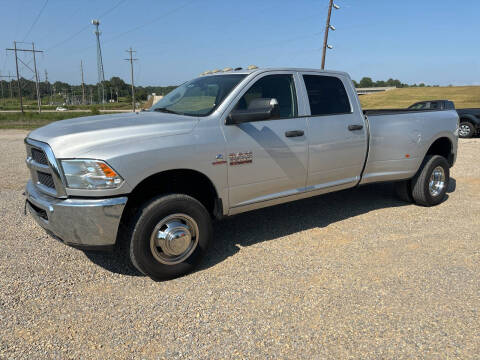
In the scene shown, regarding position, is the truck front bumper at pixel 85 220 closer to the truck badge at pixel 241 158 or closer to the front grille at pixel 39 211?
the front grille at pixel 39 211

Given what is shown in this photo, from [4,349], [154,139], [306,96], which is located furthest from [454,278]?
[4,349]

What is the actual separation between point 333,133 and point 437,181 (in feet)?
8.52

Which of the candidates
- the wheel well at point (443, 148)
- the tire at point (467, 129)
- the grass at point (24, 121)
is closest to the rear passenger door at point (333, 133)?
the wheel well at point (443, 148)

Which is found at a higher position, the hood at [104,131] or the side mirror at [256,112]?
the side mirror at [256,112]

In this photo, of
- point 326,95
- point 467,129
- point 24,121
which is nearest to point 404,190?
point 326,95

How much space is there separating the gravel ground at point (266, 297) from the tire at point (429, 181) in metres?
0.76

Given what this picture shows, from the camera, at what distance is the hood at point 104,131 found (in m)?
2.97

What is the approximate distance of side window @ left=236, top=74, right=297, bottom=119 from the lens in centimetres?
394

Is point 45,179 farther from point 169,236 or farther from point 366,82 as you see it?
point 366,82

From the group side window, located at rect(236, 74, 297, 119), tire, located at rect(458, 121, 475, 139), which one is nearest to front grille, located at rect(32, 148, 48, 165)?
side window, located at rect(236, 74, 297, 119)

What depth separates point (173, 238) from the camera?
133 inches

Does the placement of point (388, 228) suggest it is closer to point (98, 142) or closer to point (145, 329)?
point (145, 329)

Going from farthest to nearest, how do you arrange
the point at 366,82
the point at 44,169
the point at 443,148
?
the point at 366,82 → the point at 443,148 → the point at 44,169

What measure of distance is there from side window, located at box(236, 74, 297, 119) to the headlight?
1651 mm
